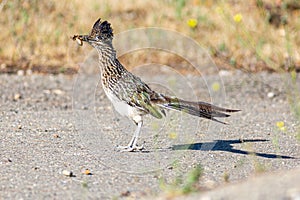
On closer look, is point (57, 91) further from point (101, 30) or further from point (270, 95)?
point (101, 30)

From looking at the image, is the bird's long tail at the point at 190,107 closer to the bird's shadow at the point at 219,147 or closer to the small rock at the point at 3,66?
the bird's shadow at the point at 219,147

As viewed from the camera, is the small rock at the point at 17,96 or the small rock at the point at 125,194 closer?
the small rock at the point at 125,194

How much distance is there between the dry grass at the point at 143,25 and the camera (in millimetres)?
11359

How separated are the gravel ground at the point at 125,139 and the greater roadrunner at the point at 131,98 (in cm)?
20

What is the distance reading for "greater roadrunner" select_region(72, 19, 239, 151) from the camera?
264 inches

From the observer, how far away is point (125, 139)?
24.8 ft

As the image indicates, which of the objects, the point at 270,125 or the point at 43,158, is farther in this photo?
the point at 270,125

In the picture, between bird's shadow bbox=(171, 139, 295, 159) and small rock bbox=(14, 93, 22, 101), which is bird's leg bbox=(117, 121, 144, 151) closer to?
bird's shadow bbox=(171, 139, 295, 159)

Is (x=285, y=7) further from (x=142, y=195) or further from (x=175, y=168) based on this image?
(x=142, y=195)

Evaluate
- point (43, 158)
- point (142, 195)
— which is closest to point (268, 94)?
point (43, 158)

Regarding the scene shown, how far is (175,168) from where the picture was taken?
628cm

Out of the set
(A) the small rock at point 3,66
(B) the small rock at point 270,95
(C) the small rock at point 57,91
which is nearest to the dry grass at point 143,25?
(A) the small rock at point 3,66

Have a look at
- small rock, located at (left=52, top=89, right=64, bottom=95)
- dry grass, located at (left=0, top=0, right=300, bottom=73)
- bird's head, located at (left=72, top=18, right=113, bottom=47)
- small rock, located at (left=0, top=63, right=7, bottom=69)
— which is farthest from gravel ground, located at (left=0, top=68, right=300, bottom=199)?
bird's head, located at (left=72, top=18, right=113, bottom=47)

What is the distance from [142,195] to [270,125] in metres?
3.35
